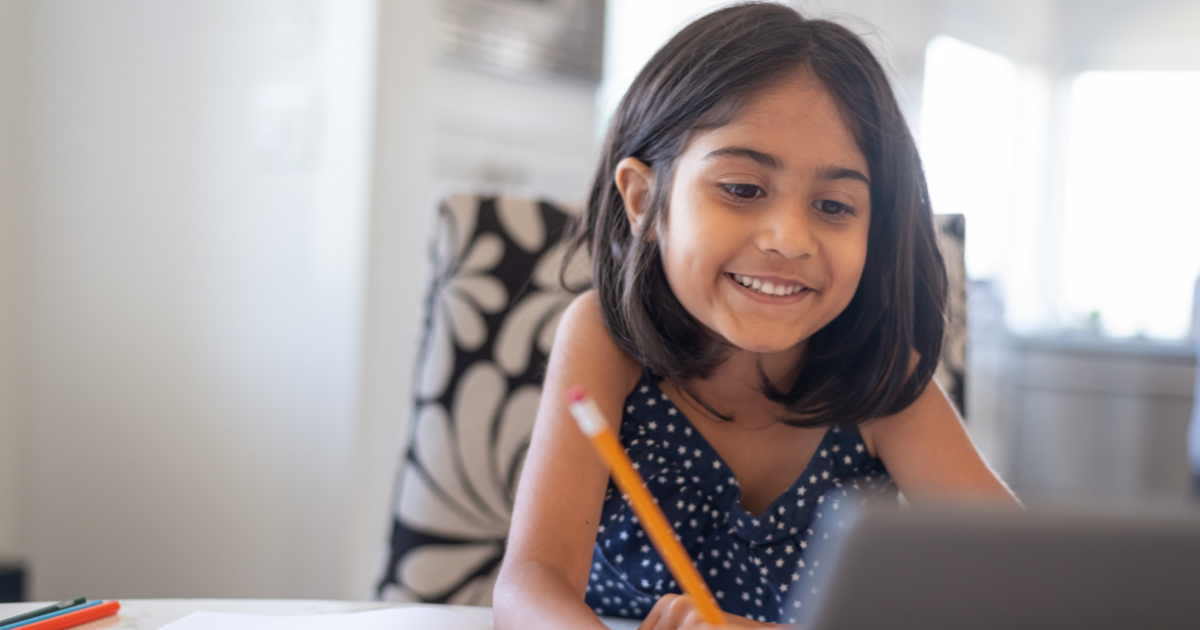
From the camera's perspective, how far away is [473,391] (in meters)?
0.96

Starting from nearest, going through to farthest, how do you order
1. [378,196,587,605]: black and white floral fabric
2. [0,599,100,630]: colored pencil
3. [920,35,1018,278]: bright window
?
[0,599,100,630]: colored pencil
[378,196,587,605]: black and white floral fabric
[920,35,1018,278]: bright window

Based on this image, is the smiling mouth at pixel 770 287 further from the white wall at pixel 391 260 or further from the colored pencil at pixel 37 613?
the white wall at pixel 391 260

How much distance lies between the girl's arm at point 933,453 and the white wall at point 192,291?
993 millimetres

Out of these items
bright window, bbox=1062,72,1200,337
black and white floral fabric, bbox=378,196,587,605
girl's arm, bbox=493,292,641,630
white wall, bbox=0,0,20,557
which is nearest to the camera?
girl's arm, bbox=493,292,641,630

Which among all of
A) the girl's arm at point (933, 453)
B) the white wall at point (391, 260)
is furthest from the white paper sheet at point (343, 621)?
the white wall at point (391, 260)

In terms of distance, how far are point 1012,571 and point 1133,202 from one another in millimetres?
3273

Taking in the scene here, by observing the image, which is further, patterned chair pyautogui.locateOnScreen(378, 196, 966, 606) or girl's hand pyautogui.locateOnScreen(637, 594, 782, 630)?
patterned chair pyautogui.locateOnScreen(378, 196, 966, 606)

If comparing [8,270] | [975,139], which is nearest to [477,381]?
→ [8,270]

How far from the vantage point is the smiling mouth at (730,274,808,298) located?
0.61 metres

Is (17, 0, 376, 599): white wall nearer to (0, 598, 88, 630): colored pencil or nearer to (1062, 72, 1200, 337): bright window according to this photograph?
(0, 598, 88, 630): colored pencil

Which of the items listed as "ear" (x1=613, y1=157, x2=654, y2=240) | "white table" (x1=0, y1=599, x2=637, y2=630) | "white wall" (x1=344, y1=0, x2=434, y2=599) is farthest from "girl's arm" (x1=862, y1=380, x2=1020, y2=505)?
"white wall" (x1=344, y1=0, x2=434, y2=599)

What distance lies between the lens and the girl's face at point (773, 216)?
0.59m

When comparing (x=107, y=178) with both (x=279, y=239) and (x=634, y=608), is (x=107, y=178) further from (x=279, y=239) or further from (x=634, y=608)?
(x=634, y=608)

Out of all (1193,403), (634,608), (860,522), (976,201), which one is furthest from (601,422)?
(1193,403)
